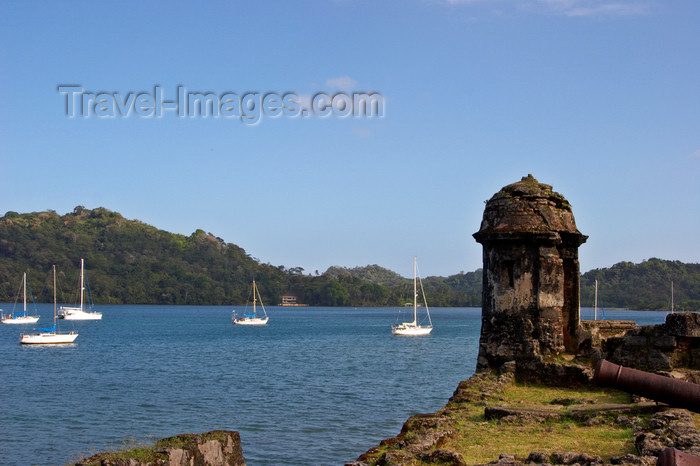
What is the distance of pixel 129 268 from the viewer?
175375 millimetres

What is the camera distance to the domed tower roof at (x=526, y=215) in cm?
1276

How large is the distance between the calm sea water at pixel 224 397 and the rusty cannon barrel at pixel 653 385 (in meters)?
8.98

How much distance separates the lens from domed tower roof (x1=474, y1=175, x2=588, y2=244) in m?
12.8

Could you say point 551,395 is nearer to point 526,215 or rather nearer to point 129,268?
point 526,215

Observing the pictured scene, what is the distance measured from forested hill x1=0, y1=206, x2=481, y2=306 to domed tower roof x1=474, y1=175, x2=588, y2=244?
146 m

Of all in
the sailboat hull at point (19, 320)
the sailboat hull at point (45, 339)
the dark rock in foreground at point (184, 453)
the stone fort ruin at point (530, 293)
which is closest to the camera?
the dark rock in foreground at point (184, 453)

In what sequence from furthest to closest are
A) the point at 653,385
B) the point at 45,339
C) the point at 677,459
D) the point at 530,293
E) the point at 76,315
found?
the point at 76,315
the point at 45,339
the point at 530,293
the point at 653,385
the point at 677,459

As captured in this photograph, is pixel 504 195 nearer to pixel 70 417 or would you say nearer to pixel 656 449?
pixel 656 449

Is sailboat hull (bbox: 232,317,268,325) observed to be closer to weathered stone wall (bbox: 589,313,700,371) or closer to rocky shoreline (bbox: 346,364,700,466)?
rocky shoreline (bbox: 346,364,700,466)

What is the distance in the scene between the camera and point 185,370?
1490 inches

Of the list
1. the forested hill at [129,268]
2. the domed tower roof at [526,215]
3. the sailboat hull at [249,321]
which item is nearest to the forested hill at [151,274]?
the forested hill at [129,268]

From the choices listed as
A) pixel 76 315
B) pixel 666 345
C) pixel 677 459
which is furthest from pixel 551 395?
pixel 76 315

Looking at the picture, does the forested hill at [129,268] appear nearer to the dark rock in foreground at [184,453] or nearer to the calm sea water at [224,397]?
the calm sea water at [224,397]

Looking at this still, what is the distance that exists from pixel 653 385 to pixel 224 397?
2099 centimetres
